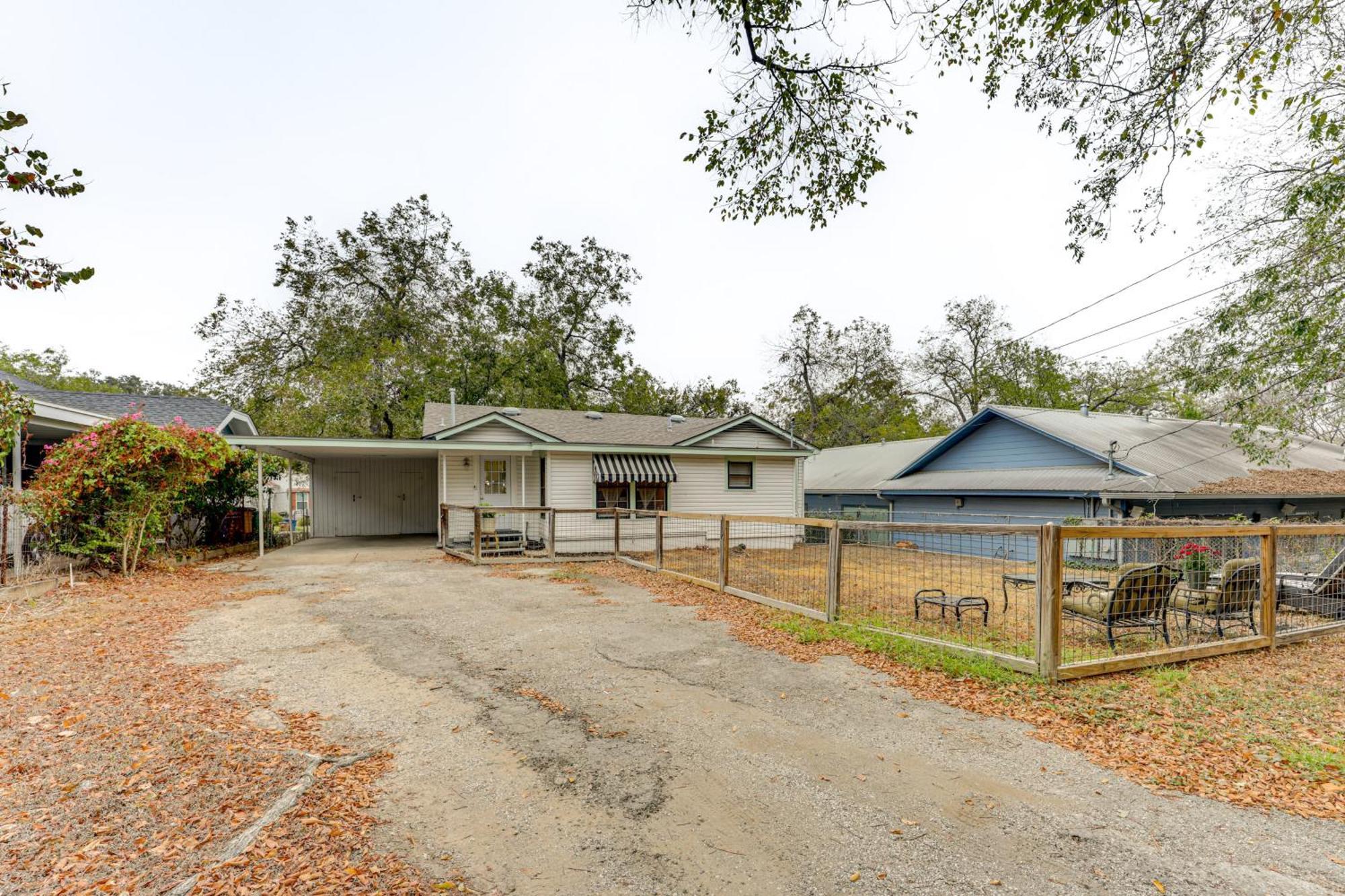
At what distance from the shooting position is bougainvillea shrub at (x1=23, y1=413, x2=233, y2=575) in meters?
8.55

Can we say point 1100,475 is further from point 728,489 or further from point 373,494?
point 373,494

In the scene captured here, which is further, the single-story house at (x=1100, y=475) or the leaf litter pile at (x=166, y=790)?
the single-story house at (x=1100, y=475)

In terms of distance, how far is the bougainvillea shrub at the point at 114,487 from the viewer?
855 cm

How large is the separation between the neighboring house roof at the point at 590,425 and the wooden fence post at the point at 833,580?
8.83 m

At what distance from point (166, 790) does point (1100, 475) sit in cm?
1725

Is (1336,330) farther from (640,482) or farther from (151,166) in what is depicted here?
(151,166)

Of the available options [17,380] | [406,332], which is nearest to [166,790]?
[17,380]

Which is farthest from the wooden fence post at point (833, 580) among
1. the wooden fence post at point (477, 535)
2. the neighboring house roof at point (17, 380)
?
the neighboring house roof at point (17, 380)

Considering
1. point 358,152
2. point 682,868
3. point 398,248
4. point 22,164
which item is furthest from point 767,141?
point 398,248

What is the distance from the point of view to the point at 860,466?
79.2ft

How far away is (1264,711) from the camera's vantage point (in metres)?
4.22

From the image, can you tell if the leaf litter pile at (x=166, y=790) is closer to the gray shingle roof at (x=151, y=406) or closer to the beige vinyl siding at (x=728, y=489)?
the gray shingle roof at (x=151, y=406)

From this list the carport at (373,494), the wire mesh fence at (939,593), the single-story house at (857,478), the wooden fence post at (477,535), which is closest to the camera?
the wire mesh fence at (939,593)

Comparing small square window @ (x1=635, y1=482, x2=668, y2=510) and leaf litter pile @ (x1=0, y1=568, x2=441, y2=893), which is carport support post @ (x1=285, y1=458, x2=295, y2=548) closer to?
small square window @ (x1=635, y1=482, x2=668, y2=510)
